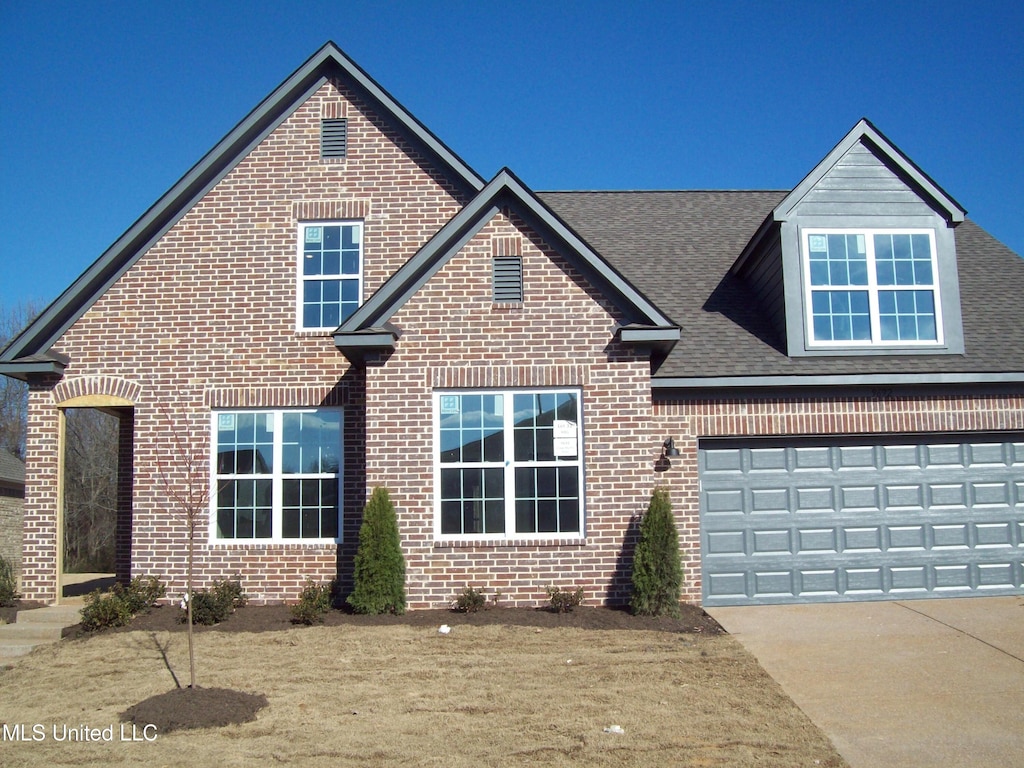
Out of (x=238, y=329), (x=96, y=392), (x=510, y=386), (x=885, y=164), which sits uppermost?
(x=885, y=164)

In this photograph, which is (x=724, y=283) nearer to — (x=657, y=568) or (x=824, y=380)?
(x=824, y=380)

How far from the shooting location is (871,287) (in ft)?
41.0

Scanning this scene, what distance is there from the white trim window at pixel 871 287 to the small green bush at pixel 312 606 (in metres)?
7.41

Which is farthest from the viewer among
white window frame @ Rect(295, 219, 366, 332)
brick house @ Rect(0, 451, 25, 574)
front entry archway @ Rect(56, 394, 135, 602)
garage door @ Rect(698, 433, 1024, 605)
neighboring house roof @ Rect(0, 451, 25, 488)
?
front entry archway @ Rect(56, 394, 135, 602)

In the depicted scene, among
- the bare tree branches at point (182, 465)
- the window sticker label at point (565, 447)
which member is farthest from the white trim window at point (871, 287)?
the bare tree branches at point (182, 465)

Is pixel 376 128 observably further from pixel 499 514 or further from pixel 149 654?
pixel 149 654

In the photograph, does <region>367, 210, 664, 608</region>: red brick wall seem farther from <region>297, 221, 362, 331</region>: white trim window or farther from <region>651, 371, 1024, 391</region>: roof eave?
<region>297, 221, 362, 331</region>: white trim window

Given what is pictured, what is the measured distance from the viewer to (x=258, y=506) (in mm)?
12328

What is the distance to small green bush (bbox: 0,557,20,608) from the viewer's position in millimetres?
12211

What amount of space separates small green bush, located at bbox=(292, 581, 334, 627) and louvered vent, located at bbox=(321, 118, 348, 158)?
20.9 ft

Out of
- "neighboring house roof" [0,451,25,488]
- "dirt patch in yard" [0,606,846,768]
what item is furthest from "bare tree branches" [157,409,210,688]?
"neighboring house roof" [0,451,25,488]

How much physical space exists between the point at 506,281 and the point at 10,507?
21055 mm

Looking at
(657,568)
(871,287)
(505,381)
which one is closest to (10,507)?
(505,381)

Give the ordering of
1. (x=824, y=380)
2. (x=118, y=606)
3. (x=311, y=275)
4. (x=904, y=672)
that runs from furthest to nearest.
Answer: (x=311, y=275), (x=824, y=380), (x=118, y=606), (x=904, y=672)
